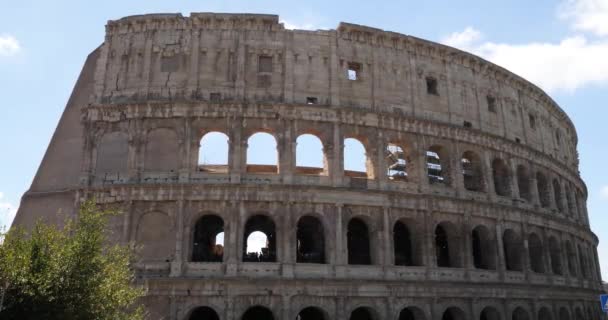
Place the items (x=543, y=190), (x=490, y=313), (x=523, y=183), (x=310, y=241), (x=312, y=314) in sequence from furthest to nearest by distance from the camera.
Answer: (x=543, y=190), (x=523, y=183), (x=310, y=241), (x=490, y=313), (x=312, y=314)

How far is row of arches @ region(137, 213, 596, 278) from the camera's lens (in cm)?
1999

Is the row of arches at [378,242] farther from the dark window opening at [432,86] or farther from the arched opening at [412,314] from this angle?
the dark window opening at [432,86]

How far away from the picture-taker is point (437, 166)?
27141mm

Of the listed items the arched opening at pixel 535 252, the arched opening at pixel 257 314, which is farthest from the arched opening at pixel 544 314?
the arched opening at pixel 257 314

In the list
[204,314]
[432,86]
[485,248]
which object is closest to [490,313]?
[485,248]

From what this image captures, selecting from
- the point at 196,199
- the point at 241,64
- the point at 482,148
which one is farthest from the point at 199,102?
the point at 482,148

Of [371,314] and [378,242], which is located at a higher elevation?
[378,242]

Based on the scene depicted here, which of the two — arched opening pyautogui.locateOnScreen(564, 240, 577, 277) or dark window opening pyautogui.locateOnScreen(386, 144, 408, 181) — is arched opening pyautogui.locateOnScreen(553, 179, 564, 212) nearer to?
arched opening pyautogui.locateOnScreen(564, 240, 577, 277)

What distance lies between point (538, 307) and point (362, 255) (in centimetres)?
876

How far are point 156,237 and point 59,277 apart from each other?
26.3ft

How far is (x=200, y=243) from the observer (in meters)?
22.4

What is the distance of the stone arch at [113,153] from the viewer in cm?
2044

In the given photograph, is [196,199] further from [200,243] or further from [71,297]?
[71,297]

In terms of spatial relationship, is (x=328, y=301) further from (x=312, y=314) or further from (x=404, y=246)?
(x=404, y=246)
